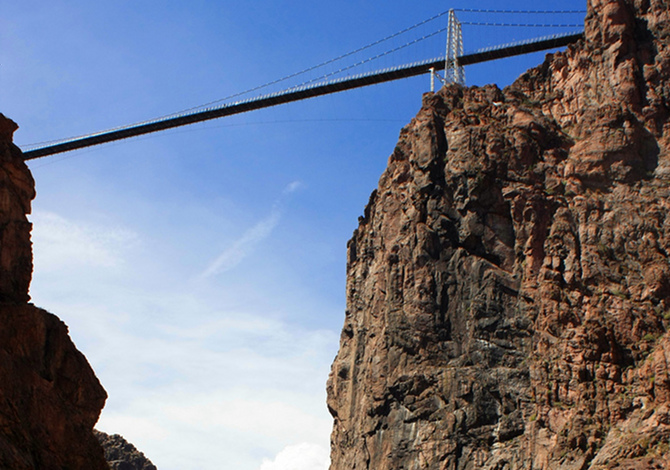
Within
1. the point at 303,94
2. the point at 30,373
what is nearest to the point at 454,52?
the point at 303,94

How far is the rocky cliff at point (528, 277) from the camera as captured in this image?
66938 millimetres

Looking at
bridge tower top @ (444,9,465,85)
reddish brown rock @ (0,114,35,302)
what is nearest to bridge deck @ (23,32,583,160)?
bridge tower top @ (444,9,465,85)

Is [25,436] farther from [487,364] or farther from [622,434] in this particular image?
[487,364]

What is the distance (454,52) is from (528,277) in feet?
117

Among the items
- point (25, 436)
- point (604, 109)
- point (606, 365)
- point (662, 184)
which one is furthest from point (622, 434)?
point (25, 436)

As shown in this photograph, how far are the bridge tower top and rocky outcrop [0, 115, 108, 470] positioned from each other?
72.6 metres

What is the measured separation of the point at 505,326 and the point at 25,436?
2155 inches

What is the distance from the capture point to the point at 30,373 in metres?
28.5

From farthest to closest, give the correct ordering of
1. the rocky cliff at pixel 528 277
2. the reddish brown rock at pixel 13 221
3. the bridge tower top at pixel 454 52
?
1. the bridge tower top at pixel 454 52
2. the rocky cliff at pixel 528 277
3. the reddish brown rock at pixel 13 221

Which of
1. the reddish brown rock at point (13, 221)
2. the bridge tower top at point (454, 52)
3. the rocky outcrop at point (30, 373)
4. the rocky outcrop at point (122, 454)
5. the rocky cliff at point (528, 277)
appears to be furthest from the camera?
the rocky outcrop at point (122, 454)

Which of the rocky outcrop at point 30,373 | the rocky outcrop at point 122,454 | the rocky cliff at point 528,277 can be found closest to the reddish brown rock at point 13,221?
the rocky outcrop at point 30,373

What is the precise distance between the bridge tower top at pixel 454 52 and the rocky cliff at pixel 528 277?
820 centimetres

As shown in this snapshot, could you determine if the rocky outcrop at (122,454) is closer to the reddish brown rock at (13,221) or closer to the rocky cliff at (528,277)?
the rocky cliff at (528,277)

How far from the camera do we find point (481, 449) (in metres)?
69.8
